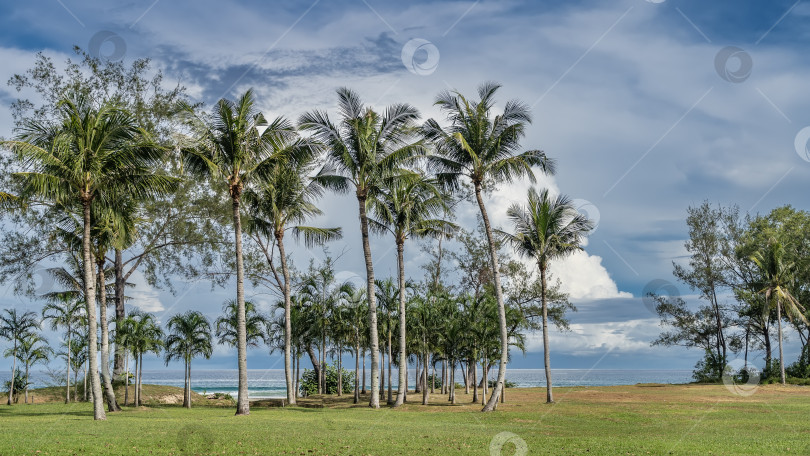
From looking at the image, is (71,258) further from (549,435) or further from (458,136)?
(549,435)

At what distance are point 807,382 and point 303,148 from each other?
150 feet

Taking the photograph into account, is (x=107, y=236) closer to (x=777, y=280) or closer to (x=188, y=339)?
(x=188, y=339)

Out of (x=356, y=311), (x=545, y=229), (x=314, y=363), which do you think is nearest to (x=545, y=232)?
(x=545, y=229)

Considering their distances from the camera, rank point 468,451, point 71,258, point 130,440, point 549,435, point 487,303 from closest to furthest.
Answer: point 468,451 → point 130,440 → point 549,435 → point 487,303 → point 71,258

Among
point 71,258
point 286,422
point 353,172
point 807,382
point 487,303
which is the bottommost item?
point 807,382

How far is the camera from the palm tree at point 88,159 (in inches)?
925

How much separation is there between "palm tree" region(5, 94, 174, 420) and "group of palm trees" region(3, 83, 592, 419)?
5cm

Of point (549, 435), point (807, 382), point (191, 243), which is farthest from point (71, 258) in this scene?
point (807, 382)

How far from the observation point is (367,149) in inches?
1236

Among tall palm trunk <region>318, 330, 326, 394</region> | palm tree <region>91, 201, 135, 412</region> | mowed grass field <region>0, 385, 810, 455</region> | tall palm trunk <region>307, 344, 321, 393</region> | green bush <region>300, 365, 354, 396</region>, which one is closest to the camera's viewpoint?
mowed grass field <region>0, 385, 810, 455</region>

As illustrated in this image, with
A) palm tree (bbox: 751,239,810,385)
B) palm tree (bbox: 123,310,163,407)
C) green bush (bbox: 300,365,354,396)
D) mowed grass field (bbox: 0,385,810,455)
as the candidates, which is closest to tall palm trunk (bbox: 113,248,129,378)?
palm tree (bbox: 123,310,163,407)

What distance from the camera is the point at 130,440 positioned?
1619 cm

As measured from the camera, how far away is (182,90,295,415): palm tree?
27234 mm

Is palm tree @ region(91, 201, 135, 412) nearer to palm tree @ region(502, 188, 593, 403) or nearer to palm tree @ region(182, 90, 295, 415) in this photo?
palm tree @ region(182, 90, 295, 415)
